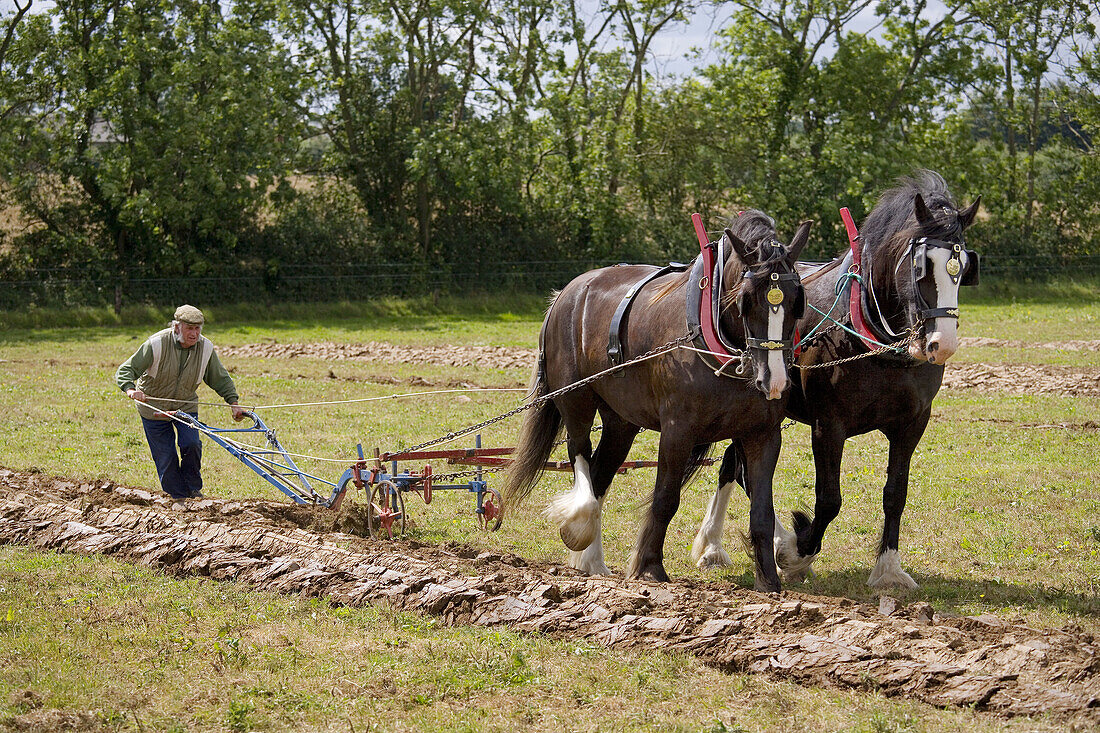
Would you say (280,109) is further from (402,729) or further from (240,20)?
(402,729)

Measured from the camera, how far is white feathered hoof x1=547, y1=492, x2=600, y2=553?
6980 mm

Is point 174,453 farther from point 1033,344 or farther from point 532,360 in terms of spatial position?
point 1033,344

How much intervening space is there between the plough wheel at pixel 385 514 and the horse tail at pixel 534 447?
2.55ft

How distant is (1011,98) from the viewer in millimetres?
36031

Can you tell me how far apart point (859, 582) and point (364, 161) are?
87.3 feet

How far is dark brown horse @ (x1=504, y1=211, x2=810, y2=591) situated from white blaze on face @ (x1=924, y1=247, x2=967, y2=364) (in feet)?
2.54

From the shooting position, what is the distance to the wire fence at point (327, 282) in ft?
91.4

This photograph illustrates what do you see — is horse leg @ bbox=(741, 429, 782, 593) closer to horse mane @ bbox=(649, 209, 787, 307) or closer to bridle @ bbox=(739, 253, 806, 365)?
bridle @ bbox=(739, 253, 806, 365)

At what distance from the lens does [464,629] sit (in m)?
5.62

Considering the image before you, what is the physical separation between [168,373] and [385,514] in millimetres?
2418

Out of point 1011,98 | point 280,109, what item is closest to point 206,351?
point 280,109

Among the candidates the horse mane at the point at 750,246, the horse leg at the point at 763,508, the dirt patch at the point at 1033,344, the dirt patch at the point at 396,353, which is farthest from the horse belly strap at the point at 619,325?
the dirt patch at the point at 1033,344

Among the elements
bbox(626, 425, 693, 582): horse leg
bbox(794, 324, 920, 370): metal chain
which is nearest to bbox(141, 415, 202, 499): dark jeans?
bbox(626, 425, 693, 582): horse leg

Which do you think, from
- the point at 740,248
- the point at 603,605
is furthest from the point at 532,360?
the point at 603,605
